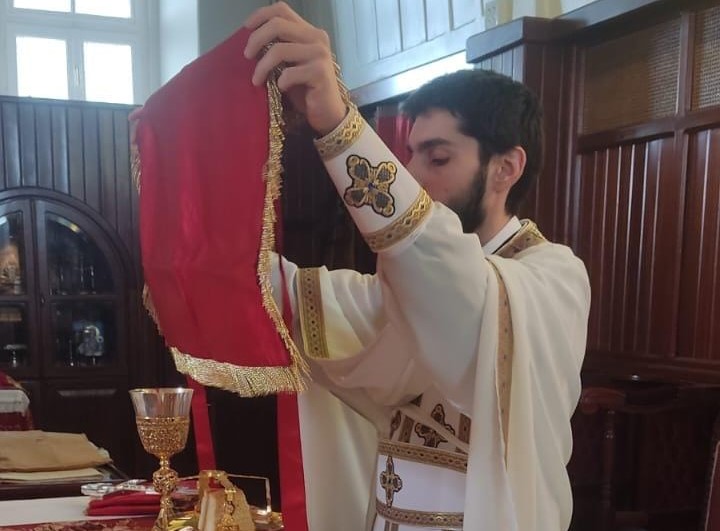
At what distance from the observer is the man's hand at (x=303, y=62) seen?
0.72 metres

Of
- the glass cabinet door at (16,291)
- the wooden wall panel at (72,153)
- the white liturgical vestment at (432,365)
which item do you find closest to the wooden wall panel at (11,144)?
the wooden wall panel at (72,153)

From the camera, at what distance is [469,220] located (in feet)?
3.36

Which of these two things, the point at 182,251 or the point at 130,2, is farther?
the point at 130,2

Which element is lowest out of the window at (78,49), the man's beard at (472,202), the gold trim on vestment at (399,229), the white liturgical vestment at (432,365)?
the white liturgical vestment at (432,365)

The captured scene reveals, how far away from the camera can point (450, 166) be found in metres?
0.98

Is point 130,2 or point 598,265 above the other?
point 130,2

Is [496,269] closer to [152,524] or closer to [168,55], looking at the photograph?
[152,524]

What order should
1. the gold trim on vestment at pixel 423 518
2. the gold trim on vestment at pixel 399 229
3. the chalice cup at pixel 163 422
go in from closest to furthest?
the gold trim on vestment at pixel 399 229
the gold trim on vestment at pixel 423 518
the chalice cup at pixel 163 422

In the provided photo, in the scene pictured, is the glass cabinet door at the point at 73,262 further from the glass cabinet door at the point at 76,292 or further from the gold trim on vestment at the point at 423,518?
the gold trim on vestment at the point at 423,518

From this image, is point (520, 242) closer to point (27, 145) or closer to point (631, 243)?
point (631, 243)

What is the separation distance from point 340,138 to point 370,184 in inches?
2.0

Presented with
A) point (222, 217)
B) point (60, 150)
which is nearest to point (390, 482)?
point (222, 217)

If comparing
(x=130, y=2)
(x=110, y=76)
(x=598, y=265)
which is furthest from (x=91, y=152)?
(x=598, y=265)

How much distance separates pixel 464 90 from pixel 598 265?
1.38 meters
